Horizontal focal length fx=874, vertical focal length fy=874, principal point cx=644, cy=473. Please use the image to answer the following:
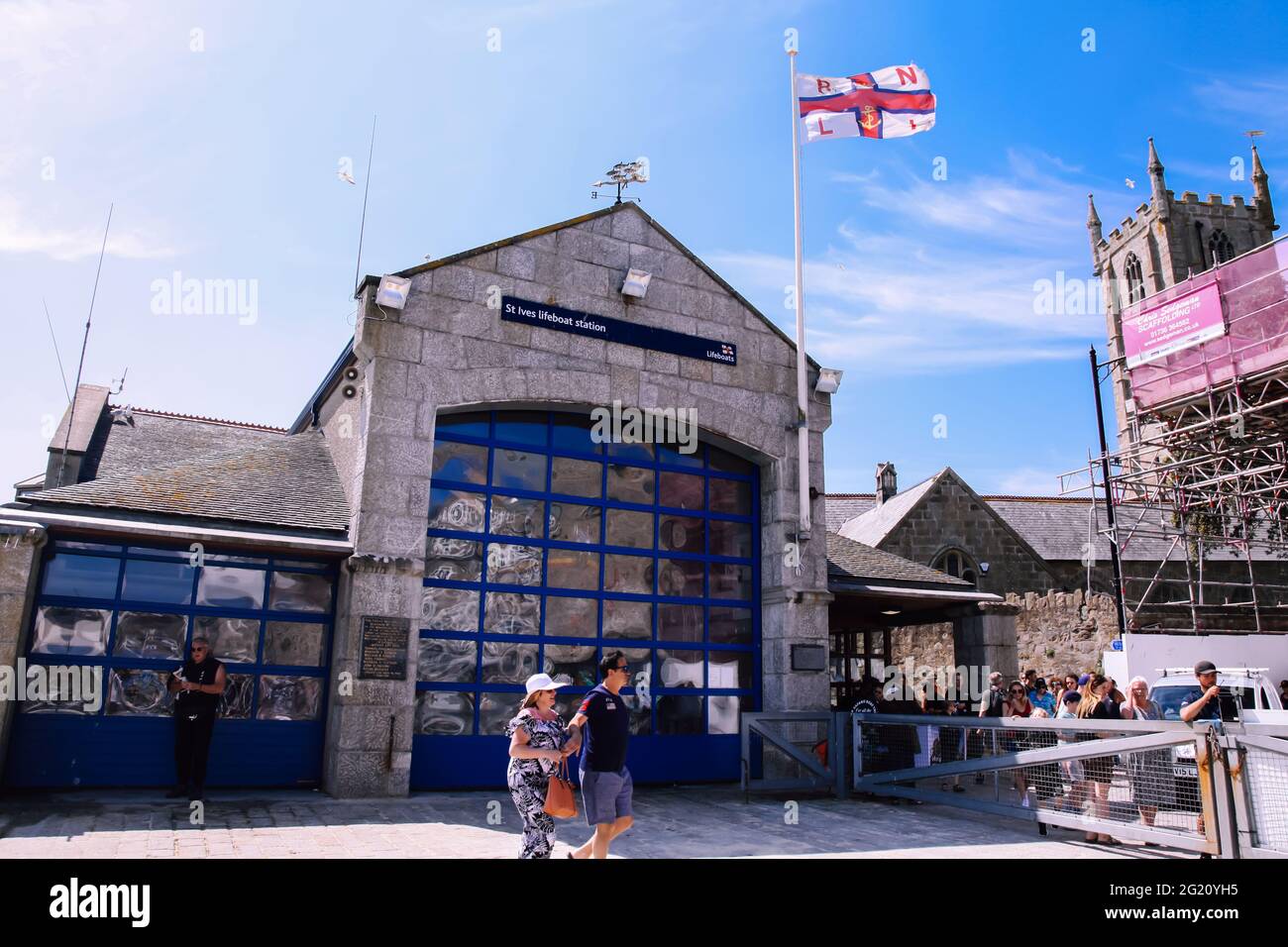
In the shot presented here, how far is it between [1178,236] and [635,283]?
51719 mm

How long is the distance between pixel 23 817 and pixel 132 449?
254 inches

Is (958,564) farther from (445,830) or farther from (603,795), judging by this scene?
(603,795)

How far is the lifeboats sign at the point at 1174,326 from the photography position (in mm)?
21906

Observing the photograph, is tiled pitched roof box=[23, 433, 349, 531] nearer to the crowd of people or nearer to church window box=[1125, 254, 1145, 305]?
the crowd of people

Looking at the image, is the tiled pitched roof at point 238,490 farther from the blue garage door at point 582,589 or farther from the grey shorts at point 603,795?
the grey shorts at point 603,795

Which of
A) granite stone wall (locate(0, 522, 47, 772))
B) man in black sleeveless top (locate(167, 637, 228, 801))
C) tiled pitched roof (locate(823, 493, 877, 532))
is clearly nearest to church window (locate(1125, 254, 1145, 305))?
tiled pitched roof (locate(823, 493, 877, 532))

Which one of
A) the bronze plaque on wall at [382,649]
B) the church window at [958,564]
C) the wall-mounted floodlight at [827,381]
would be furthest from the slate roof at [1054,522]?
the bronze plaque on wall at [382,649]

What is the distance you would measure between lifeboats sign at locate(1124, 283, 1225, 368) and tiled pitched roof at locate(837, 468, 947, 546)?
911 cm

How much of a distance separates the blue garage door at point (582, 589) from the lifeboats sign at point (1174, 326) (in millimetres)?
15703

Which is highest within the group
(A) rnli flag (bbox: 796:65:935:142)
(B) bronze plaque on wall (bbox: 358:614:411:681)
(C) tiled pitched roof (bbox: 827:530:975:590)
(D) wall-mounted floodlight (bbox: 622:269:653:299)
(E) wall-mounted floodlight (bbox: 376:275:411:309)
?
(A) rnli flag (bbox: 796:65:935:142)

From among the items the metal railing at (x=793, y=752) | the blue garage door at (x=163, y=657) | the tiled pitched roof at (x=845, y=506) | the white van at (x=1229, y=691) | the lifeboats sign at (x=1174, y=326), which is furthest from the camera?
the tiled pitched roof at (x=845, y=506)

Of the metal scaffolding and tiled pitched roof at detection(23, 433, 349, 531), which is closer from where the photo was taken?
tiled pitched roof at detection(23, 433, 349, 531)

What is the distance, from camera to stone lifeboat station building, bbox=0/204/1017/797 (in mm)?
9469

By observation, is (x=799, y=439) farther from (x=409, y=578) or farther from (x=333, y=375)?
(x=333, y=375)
